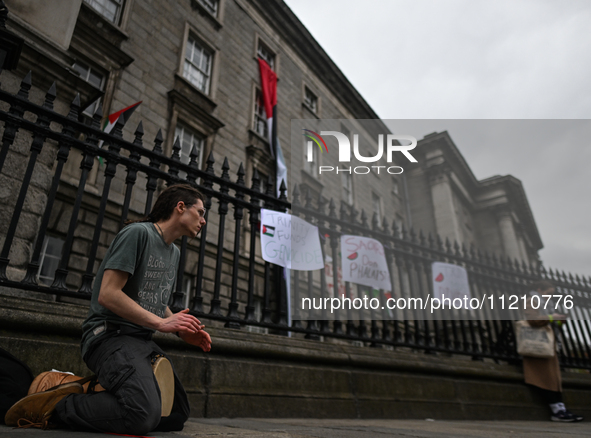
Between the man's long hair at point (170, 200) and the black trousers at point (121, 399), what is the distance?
2.36 ft

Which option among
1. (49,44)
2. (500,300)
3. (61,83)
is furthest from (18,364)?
(500,300)

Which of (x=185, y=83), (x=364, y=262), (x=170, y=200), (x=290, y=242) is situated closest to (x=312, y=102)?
(x=185, y=83)

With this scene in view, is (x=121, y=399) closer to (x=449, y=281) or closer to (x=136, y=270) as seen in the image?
(x=136, y=270)

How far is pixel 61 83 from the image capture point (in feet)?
14.6

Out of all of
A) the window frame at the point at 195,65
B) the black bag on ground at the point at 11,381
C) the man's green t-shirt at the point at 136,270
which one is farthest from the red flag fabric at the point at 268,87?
the black bag on ground at the point at 11,381

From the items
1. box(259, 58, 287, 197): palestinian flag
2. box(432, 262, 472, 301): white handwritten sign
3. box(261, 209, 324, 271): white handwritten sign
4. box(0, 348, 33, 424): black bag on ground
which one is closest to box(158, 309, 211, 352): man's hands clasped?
box(0, 348, 33, 424): black bag on ground

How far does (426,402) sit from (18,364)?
3.94 m

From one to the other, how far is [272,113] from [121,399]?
48.0ft

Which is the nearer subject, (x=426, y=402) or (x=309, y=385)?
(x=309, y=385)

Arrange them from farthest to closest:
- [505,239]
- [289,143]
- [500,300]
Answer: [505,239], [289,143], [500,300]

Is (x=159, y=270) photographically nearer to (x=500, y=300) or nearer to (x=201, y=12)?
(x=500, y=300)

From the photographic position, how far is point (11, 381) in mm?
2002

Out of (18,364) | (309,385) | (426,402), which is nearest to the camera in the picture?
(18,364)

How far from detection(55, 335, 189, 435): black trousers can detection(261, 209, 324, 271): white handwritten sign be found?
222cm
